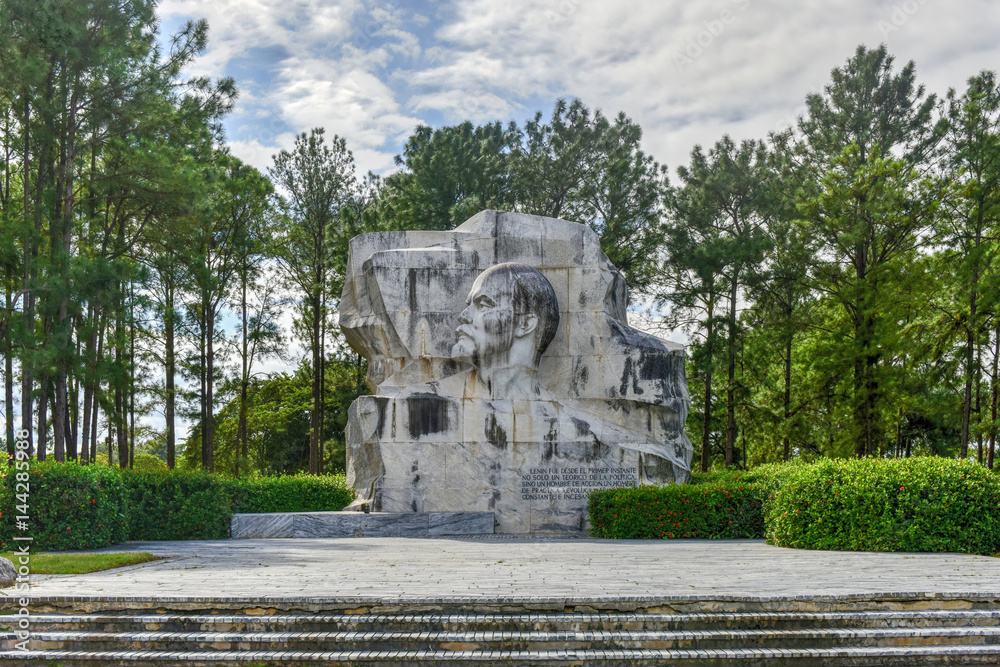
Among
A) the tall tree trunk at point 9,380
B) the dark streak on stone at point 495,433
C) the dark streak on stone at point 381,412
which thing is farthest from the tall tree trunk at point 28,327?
the dark streak on stone at point 495,433

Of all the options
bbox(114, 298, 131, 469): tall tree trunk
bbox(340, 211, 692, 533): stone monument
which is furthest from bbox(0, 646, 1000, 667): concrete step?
bbox(114, 298, 131, 469): tall tree trunk

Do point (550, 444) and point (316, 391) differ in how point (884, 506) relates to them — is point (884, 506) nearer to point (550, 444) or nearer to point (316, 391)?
point (550, 444)

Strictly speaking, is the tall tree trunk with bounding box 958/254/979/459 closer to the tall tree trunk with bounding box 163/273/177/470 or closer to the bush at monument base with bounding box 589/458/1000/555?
the bush at monument base with bounding box 589/458/1000/555

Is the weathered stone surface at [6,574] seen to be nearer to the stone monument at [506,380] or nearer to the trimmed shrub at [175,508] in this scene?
the trimmed shrub at [175,508]

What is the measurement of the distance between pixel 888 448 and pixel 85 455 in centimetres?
2990

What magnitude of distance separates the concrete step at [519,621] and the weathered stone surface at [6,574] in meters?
1.33

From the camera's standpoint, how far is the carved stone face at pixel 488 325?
14.8 m

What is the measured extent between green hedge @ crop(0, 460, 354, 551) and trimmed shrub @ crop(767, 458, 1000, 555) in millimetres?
9062

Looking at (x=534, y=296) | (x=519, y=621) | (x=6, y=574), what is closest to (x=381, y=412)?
(x=534, y=296)

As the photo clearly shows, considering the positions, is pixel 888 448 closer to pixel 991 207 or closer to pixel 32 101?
pixel 991 207

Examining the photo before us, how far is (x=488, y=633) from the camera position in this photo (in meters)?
6.25

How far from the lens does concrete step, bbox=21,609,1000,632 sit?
638 cm

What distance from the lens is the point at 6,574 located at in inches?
305

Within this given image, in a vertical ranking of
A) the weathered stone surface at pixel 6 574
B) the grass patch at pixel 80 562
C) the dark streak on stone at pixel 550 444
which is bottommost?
the grass patch at pixel 80 562
